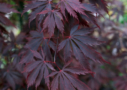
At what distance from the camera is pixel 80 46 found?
65cm

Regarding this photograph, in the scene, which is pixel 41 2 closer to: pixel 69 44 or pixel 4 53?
pixel 69 44

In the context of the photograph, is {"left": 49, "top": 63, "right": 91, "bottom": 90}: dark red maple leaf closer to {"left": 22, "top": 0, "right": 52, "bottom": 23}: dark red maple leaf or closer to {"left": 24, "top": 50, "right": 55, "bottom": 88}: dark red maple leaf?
{"left": 24, "top": 50, "right": 55, "bottom": 88}: dark red maple leaf

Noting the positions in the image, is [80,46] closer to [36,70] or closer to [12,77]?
[36,70]

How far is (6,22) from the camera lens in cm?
77

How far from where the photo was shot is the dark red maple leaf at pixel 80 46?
0.62m

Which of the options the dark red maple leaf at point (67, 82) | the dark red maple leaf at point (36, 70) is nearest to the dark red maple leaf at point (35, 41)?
the dark red maple leaf at point (36, 70)

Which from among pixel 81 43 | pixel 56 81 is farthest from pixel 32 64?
pixel 81 43

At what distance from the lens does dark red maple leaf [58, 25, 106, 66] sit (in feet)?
2.04

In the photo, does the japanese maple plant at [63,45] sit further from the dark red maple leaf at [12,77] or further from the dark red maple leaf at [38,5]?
the dark red maple leaf at [12,77]

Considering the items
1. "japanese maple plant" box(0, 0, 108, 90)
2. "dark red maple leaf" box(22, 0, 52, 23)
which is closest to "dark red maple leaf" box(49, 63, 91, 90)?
"japanese maple plant" box(0, 0, 108, 90)

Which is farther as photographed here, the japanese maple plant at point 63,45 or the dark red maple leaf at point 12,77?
the dark red maple leaf at point 12,77

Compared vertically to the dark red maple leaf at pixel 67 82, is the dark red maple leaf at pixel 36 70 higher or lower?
higher

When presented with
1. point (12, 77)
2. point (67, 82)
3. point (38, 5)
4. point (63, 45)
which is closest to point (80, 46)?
point (63, 45)

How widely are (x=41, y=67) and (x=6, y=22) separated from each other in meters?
0.40
